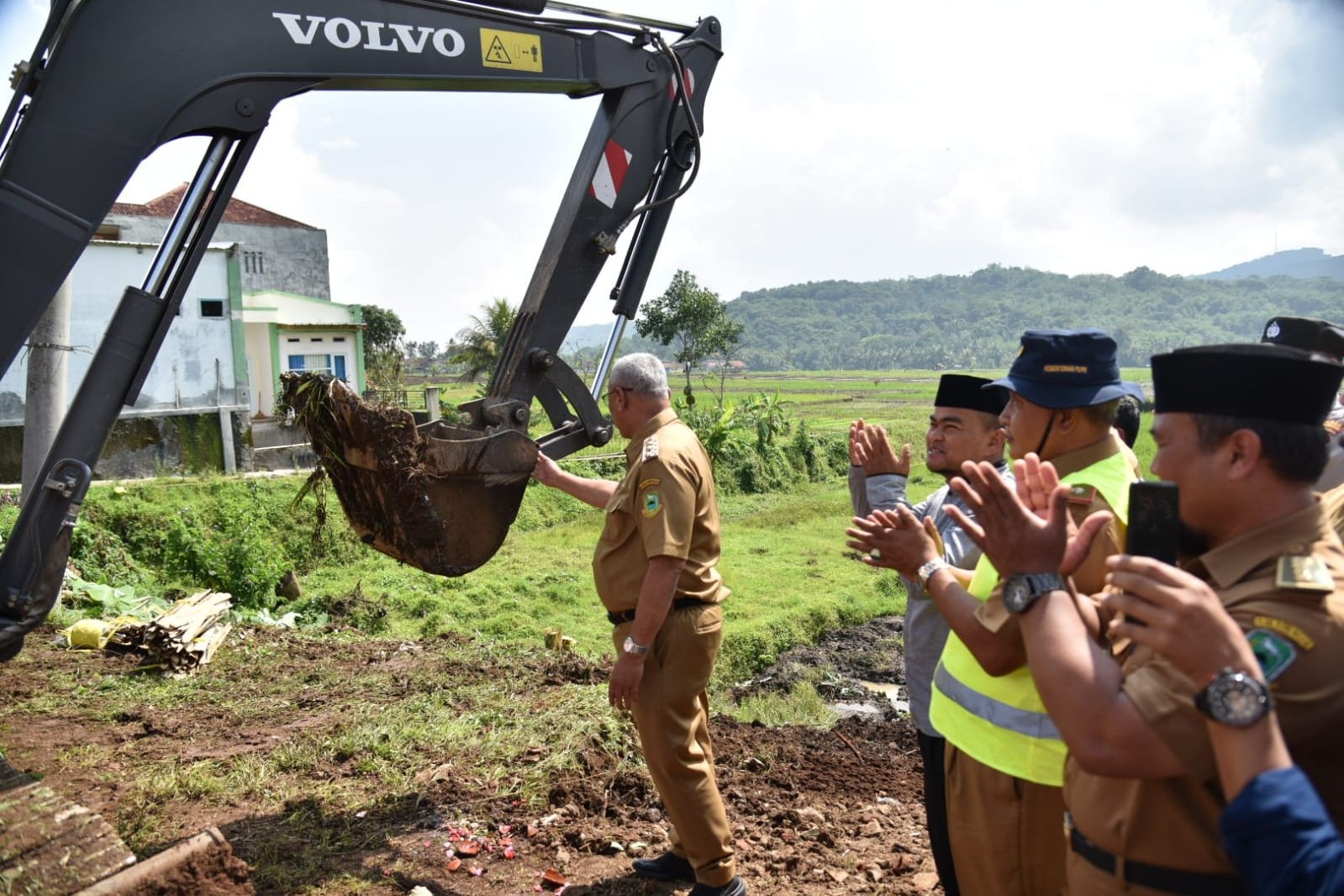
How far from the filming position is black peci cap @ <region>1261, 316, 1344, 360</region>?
3.92 m

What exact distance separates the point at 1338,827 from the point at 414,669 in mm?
5843

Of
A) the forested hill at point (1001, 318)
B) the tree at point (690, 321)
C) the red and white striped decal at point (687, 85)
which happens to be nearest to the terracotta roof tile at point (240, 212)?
the tree at point (690, 321)

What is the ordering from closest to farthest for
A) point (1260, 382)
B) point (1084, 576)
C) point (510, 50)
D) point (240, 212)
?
point (1260, 382) < point (1084, 576) < point (510, 50) < point (240, 212)

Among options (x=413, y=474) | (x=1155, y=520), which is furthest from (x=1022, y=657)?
(x=413, y=474)

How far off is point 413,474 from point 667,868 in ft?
6.13

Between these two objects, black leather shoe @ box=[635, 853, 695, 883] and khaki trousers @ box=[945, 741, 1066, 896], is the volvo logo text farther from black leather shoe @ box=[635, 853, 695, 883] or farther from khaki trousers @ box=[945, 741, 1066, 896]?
black leather shoe @ box=[635, 853, 695, 883]

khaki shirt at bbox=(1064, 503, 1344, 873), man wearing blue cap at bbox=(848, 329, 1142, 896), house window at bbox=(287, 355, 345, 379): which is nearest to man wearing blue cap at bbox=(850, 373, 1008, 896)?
man wearing blue cap at bbox=(848, 329, 1142, 896)

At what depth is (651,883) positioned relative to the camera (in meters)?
3.86

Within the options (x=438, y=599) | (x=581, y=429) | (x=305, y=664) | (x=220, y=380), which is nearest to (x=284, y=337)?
(x=220, y=380)

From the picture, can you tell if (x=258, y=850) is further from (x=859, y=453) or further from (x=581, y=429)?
(x=859, y=453)

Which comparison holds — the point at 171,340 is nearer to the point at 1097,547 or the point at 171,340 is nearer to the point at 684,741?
the point at 684,741

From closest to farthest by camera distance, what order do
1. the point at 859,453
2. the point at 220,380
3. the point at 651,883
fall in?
the point at 859,453
the point at 651,883
the point at 220,380

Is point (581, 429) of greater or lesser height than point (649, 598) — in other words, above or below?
above

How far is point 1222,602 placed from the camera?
160cm
